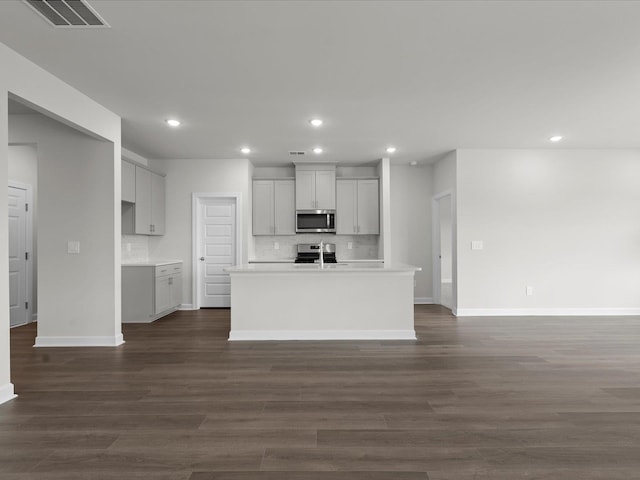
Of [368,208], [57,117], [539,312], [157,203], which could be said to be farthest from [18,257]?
[539,312]

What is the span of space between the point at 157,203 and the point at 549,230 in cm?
625

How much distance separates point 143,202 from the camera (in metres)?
6.38

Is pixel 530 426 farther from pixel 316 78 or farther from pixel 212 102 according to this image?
pixel 212 102

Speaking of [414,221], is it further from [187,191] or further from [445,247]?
[187,191]

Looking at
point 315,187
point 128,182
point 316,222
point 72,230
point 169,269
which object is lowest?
point 169,269

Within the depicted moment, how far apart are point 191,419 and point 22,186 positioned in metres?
5.30

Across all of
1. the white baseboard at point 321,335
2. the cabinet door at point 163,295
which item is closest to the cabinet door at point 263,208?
→ the cabinet door at point 163,295

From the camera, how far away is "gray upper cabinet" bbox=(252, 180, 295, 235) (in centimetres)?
750

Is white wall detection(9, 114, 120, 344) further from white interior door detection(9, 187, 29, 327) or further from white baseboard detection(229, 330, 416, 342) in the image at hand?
white interior door detection(9, 187, 29, 327)

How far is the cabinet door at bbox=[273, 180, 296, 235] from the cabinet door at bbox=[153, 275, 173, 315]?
2077 mm

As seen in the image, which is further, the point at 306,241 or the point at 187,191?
the point at 306,241

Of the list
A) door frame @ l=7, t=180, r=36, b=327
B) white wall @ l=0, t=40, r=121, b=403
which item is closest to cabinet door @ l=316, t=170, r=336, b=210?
white wall @ l=0, t=40, r=121, b=403

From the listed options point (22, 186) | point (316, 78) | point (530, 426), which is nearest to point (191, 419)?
point (530, 426)

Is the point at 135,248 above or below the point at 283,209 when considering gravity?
below
